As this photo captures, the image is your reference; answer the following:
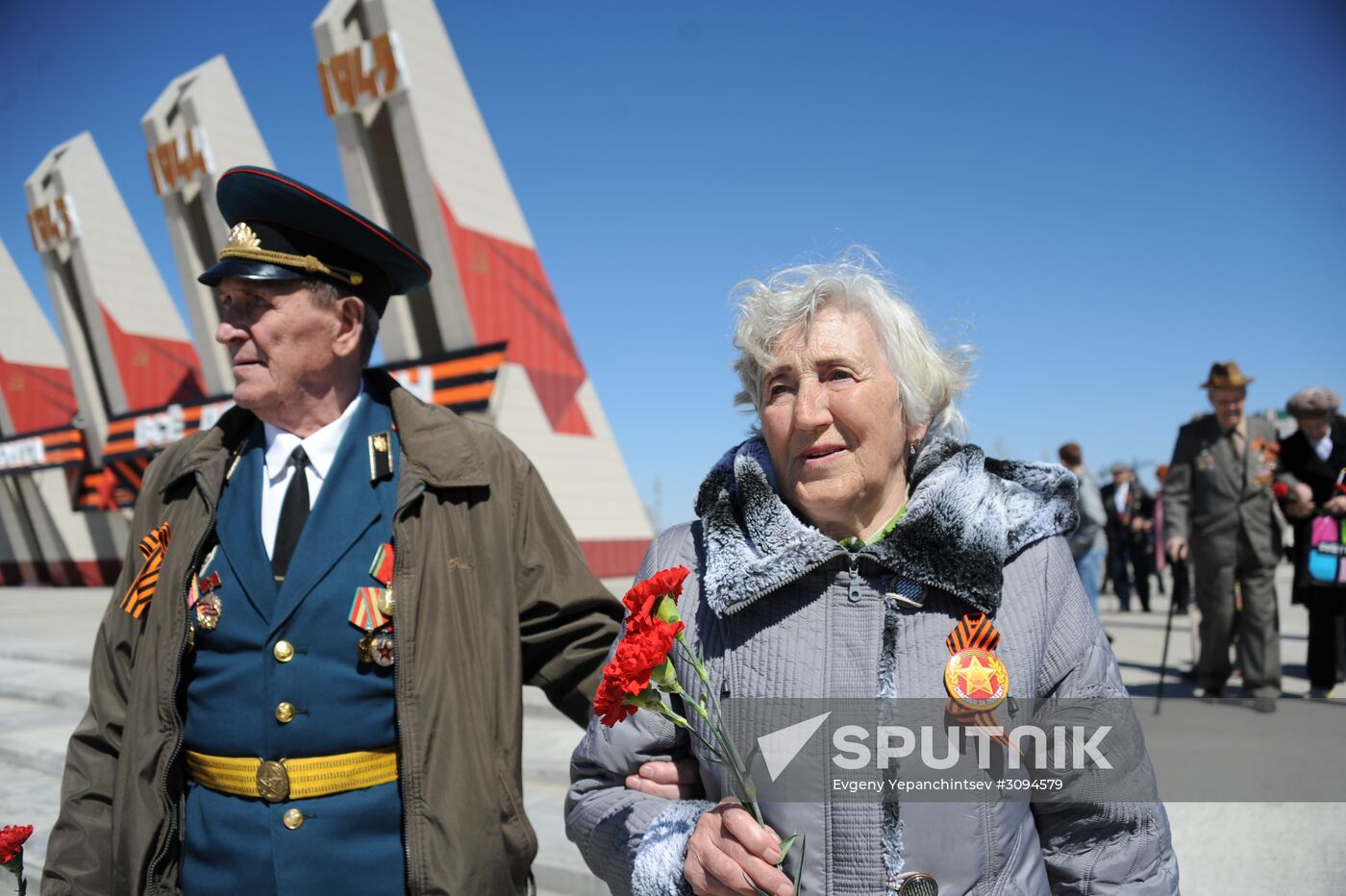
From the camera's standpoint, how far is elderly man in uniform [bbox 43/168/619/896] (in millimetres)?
1999

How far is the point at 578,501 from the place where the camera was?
17.5 meters

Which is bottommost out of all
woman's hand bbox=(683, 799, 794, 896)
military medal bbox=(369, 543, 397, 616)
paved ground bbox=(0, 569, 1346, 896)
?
paved ground bbox=(0, 569, 1346, 896)

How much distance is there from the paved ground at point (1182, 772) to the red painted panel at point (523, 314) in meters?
8.80

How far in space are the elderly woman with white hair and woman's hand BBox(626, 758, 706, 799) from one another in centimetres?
2

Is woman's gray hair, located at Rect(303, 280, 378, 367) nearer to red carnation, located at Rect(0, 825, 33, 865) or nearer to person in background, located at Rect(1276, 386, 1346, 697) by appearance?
red carnation, located at Rect(0, 825, 33, 865)

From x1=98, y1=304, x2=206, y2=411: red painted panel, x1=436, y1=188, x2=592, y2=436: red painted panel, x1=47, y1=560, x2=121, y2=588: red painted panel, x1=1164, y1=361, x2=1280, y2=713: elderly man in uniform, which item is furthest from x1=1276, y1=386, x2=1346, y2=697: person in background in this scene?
x1=47, y1=560, x2=121, y2=588: red painted panel

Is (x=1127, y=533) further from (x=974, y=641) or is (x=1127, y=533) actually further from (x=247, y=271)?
(x=247, y=271)

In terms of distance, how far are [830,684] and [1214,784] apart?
11.7ft

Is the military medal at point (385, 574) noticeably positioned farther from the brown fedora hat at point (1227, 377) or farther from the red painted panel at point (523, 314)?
the red painted panel at point (523, 314)

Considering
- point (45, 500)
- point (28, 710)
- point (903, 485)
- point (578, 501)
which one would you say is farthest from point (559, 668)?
point (45, 500)

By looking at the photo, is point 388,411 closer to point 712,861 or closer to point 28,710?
point 712,861

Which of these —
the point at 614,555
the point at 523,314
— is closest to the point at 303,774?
the point at 523,314

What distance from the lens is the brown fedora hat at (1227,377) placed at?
5832 millimetres

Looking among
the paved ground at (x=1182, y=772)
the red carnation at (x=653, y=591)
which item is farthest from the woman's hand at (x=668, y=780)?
the paved ground at (x=1182, y=772)
